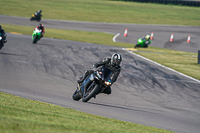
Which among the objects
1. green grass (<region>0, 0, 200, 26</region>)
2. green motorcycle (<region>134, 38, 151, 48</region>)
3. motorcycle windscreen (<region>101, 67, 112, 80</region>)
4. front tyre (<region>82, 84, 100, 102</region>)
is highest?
green grass (<region>0, 0, 200, 26</region>)

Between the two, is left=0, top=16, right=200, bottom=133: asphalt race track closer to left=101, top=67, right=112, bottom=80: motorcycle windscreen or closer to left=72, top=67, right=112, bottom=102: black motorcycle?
left=72, top=67, right=112, bottom=102: black motorcycle

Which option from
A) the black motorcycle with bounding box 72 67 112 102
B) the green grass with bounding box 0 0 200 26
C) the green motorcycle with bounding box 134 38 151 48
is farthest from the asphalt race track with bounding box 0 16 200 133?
the green grass with bounding box 0 0 200 26

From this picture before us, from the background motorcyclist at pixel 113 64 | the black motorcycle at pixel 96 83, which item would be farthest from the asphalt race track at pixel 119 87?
the background motorcyclist at pixel 113 64

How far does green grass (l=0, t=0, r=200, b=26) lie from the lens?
132ft

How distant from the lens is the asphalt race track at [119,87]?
7.85m

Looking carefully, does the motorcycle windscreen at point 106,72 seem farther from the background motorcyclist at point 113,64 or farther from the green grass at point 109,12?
the green grass at point 109,12

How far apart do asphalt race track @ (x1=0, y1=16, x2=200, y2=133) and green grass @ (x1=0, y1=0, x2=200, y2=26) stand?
23.7 meters

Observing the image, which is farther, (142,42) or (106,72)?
(142,42)

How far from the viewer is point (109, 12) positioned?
1781 inches

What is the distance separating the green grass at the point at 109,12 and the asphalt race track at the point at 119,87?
77.9 ft

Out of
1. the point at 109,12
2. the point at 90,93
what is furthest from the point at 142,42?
the point at 109,12

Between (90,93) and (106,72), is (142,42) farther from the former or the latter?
(90,93)

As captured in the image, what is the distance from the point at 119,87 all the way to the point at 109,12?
3523 centimetres

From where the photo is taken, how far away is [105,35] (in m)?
29.7
